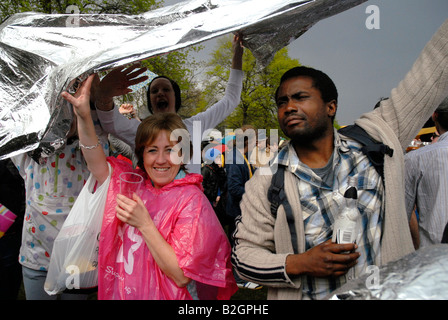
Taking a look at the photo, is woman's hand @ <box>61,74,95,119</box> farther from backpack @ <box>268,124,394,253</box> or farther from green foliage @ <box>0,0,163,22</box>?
green foliage @ <box>0,0,163,22</box>

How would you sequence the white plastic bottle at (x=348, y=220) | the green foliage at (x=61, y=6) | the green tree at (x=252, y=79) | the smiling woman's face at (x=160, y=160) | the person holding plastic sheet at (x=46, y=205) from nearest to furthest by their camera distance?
the white plastic bottle at (x=348, y=220) < the smiling woman's face at (x=160, y=160) < the person holding plastic sheet at (x=46, y=205) < the green tree at (x=252, y=79) < the green foliage at (x=61, y=6)

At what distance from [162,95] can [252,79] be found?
1503 millimetres

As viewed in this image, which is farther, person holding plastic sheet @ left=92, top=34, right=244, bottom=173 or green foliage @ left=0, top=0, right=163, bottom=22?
green foliage @ left=0, top=0, right=163, bottom=22

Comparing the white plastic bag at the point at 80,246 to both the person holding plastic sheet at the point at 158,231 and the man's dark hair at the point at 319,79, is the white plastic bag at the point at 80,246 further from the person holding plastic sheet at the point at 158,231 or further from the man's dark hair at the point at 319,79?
Answer: the man's dark hair at the point at 319,79

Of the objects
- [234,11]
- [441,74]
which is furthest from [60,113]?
[441,74]

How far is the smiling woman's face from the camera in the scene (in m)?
1.83

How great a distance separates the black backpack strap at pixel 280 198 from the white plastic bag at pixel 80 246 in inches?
36.0

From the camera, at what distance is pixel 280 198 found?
1534 mm

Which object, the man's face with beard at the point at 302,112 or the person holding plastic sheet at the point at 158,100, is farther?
the person holding plastic sheet at the point at 158,100

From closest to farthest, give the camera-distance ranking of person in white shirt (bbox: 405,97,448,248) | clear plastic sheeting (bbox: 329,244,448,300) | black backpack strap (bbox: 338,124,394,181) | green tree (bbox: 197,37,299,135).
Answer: clear plastic sheeting (bbox: 329,244,448,300) → black backpack strap (bbox: 338,124,394,181) → person in white shirt (bbox: 405,97,448,248) → green tree (bbox: 197,37,299,135)

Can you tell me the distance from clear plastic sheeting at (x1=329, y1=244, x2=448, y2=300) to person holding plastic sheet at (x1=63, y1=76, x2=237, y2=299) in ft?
3.03

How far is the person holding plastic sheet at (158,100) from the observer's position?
2062 millimetres

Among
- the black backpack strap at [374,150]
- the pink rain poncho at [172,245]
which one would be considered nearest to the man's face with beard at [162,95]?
the pink rain poncho at [172,245]

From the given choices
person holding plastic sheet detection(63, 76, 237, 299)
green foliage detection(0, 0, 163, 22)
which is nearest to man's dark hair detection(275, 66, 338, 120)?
person holding plastic sheet detection(63, 76, 237, 299)
